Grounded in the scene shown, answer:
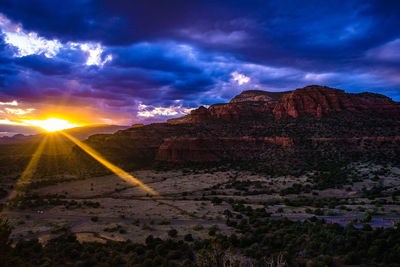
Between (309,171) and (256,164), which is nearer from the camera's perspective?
(309,171)

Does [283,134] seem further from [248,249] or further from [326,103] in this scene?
[248,249]

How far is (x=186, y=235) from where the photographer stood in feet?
69.2

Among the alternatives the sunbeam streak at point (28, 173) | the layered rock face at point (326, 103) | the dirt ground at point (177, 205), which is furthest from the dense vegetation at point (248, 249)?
the layered rock face at point (326, 103)

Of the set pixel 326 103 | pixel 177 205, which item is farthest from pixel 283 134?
pixel 177 205

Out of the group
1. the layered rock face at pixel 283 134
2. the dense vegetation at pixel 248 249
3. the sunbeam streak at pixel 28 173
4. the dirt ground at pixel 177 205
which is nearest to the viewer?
the dense vegetation at pixel 248 249

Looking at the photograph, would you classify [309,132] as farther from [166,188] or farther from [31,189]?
[31,189]

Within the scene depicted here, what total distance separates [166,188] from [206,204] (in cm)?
1577

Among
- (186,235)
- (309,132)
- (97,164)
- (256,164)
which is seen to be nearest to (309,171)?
(256,164)

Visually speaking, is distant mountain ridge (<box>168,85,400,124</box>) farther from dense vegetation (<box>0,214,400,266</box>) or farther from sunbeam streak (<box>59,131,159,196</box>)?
dense vegetation (<box>0,214,400,266</box>)

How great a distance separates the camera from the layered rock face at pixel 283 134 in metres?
59.7

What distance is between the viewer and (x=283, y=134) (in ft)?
235

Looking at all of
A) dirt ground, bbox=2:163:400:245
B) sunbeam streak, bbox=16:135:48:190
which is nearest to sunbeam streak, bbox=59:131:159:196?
Result: dirt ground, bbox=2:163:400:245

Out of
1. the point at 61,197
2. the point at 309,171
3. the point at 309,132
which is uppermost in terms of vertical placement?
the point at 309,132

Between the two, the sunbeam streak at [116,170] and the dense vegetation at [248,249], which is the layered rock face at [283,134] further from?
the dense vegetation at [248,249]
